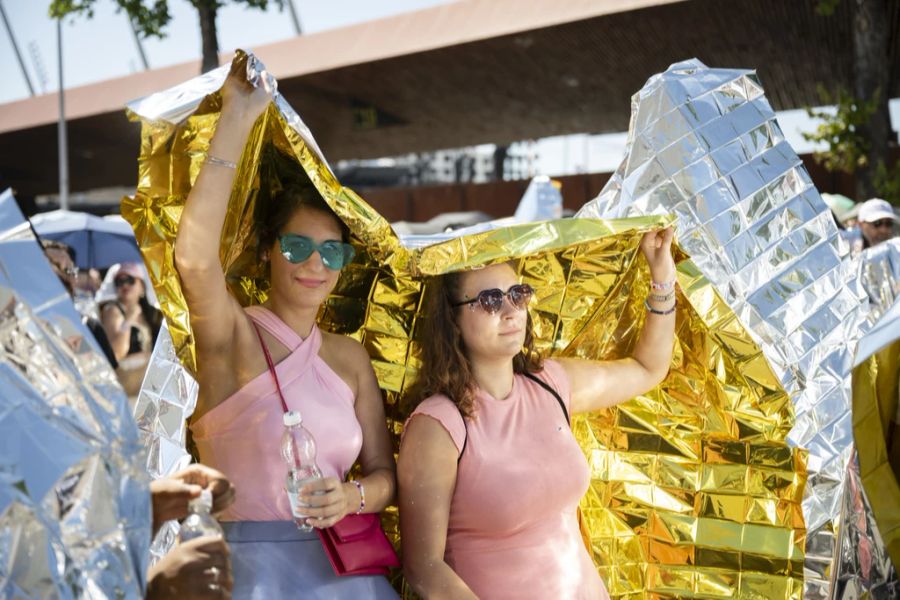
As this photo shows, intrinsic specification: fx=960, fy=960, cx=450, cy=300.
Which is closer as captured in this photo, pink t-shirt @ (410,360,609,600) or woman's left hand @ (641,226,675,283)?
pink t-shirt @ (410,360,609,600)

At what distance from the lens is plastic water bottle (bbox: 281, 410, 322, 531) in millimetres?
2098

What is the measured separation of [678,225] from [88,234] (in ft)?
25.5

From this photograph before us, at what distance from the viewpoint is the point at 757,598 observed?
2.84 m

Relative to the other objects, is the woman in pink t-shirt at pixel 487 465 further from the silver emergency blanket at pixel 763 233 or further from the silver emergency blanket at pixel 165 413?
the silver emergency blanket at pixel 763 233

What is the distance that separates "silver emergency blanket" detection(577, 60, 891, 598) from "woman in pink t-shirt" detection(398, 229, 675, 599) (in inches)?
26.2

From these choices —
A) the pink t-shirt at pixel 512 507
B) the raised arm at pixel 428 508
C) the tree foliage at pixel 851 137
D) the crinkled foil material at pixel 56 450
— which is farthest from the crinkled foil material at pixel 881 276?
the tree foliage at pixel 851 137

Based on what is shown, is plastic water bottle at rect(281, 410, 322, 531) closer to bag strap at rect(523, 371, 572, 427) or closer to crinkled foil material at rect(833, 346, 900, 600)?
bag strap at rect(523, 371, 572, 427)

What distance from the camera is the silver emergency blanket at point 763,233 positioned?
2.80 m

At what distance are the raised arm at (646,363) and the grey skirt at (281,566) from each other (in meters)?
0.87

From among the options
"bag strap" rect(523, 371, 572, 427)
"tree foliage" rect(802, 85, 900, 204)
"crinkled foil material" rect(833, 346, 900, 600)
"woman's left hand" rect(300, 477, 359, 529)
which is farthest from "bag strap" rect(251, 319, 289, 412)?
"tree foliage" rect(802, 85, 900, 204)

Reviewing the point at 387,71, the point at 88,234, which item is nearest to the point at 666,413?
the point at 88,234

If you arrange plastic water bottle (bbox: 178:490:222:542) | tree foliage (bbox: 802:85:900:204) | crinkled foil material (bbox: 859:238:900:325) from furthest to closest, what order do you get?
tree foliage (bbox: 802:85:900:204), crinkled foil material (bbox: 859:238:900:325), plastic water bottle (bbox: 178:490:222:542)

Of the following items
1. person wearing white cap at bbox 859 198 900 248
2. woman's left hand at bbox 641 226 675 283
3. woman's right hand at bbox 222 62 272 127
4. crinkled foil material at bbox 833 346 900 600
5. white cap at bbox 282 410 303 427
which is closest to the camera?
crinkled foil material at bbox 833 346 900 600

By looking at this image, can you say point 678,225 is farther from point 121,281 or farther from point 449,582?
point 121,281
